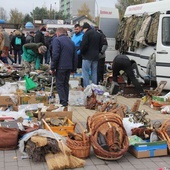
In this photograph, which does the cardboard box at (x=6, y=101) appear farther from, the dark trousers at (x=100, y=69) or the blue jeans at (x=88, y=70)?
the dark trousers at (x=100, y=69)

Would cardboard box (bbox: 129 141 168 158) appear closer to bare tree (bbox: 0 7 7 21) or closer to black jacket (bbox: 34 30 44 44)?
black jacket (bbox: 34 30 44 44)

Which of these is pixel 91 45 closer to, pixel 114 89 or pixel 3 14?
pixel 114 89

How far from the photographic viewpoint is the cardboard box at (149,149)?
5.07 meters

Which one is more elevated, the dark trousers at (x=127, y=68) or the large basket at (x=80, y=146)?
the dark trousers at (x=127, y=68)

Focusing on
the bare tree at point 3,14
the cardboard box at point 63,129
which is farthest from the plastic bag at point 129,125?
the bare tree at point 3,14

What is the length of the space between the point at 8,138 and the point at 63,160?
1.07 metres

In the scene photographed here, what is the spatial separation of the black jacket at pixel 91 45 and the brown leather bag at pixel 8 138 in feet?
14.5

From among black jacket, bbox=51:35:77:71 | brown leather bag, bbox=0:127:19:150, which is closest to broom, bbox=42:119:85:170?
brown leather bag, bbox=0:127:19:150

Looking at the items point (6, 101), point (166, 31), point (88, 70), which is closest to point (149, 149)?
point (6, 101)

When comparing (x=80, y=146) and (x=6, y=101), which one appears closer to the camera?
(x=80, y=146)

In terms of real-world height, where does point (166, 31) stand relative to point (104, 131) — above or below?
above

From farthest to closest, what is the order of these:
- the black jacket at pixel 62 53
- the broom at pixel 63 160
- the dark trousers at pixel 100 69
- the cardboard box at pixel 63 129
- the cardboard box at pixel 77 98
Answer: the dark trousers at pixel 100 69
the cardboard box at pixel 77 98
the black jacket at pixel 62 53
the cardboard box at pixel 63 129
the broom at pixel 63 160

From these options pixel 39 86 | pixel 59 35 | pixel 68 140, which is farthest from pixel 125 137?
pixel 39 86

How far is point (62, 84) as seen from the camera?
755cm
